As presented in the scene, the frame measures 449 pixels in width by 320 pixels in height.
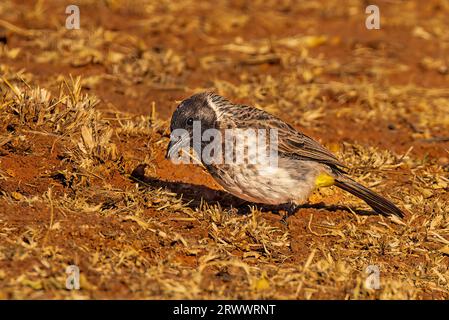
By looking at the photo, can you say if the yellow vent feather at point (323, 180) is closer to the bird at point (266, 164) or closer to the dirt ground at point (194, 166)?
the bird at point (266, 164)

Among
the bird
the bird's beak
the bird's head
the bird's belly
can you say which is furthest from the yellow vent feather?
the bird's beak

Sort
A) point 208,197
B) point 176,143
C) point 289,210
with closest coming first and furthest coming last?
point 176,143
point 289,210
point 208,197

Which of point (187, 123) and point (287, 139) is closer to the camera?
point (187, 123)

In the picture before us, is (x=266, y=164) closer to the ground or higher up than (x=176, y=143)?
closer to the ground

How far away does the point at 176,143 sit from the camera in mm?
6719

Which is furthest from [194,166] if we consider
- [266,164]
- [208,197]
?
[266,164]

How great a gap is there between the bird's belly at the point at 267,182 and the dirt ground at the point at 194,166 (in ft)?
0.78

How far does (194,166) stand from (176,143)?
1.18 metres

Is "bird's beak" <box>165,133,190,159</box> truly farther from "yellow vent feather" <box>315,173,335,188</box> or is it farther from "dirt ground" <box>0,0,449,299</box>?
"yellow vent feather" <box>315,173,335,188</box>

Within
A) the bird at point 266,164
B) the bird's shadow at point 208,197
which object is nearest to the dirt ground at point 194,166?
the bird's shadow at point 208,197

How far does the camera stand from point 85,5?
13031 mm

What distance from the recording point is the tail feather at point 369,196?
7168 millimetres

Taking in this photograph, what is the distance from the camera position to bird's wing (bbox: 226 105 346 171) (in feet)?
23.0

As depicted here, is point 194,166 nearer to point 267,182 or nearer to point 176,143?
point 176,143
